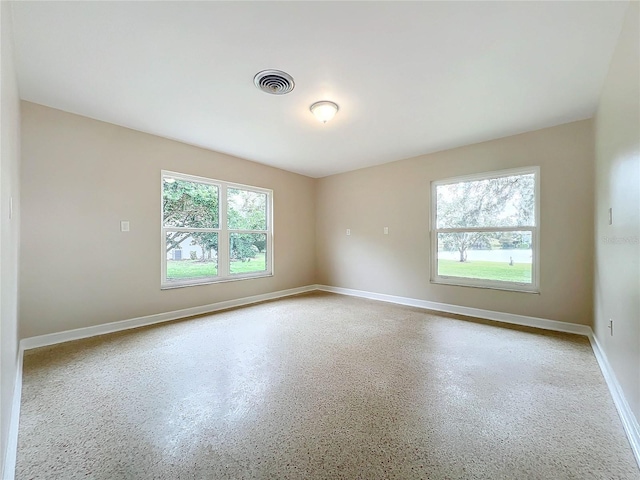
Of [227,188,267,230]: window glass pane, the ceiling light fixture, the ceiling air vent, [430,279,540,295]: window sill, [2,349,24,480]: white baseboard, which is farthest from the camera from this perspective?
[227,188,267,230]: window glass pane

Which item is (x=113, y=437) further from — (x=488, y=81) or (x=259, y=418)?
(x=488, y=81)

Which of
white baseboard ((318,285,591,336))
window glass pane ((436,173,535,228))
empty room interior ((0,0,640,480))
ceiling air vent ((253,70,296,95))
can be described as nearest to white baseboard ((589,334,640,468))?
empty room interior ((0,0,640,480))

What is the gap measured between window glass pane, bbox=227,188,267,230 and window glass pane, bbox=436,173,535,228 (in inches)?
119

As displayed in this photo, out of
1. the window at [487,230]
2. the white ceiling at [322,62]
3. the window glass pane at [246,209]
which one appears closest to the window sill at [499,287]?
the window at [487,230]

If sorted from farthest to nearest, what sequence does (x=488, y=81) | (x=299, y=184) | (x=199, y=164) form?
Result: (x=299, y=184)
(x=199, y=164)
(x=488, y=81)

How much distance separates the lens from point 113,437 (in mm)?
1498

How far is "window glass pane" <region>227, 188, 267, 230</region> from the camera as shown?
4.51 meters

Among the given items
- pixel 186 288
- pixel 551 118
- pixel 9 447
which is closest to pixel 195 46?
pixel 9 447

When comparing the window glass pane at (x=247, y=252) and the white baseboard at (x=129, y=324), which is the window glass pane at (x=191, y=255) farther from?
the white baseboard at (x=129, y=324)

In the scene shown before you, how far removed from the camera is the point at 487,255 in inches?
150

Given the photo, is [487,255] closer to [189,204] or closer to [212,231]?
[212,231]

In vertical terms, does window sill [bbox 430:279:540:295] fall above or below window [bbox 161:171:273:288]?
below

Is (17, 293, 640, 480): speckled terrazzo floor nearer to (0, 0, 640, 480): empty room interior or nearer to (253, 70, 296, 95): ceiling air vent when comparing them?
(0, 0, 640, 480): empty room interior

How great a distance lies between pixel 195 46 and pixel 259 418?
99.5 inches
